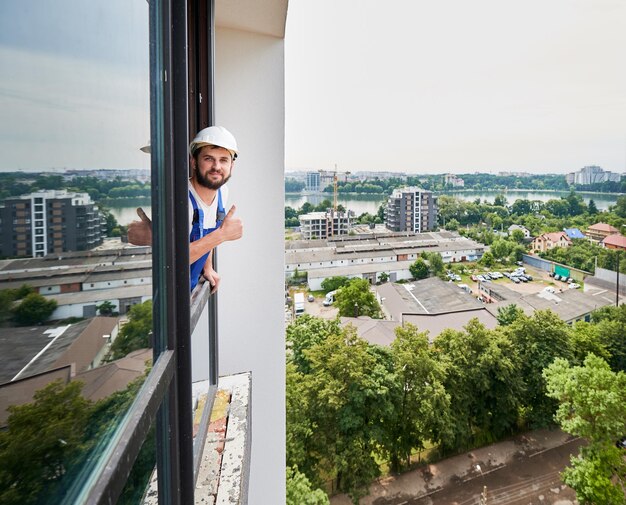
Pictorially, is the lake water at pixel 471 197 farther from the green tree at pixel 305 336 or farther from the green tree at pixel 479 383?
the green tree at pixel 479 383

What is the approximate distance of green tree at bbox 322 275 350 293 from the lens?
9.25m

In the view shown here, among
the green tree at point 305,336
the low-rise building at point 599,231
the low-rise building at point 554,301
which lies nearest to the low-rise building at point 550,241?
the low-rise building at point 599,231

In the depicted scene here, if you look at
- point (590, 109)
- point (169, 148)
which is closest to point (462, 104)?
point (590, 109)

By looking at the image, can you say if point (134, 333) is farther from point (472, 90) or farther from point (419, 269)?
point (472, 90)

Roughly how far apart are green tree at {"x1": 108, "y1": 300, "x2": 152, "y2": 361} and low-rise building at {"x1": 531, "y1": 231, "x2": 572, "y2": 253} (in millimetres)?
11995

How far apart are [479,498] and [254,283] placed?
613 centimetres

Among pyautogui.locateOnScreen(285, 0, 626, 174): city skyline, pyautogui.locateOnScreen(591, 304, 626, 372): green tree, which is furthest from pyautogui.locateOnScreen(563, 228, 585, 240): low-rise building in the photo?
pyautogui.locateOnScreen(591, 304, 626, 372): green tree

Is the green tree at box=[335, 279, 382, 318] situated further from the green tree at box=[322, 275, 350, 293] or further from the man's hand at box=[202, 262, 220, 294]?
the man's hand at box=[202, 262, 220, 294]

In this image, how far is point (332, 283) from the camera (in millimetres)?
9281

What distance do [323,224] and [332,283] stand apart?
168cm

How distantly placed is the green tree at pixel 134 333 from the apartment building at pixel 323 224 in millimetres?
9283

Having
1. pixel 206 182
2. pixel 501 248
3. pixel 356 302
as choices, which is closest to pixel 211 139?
pixel 206 182

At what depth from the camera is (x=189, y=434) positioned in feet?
1.82

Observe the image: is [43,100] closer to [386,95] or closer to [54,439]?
[54,439]
